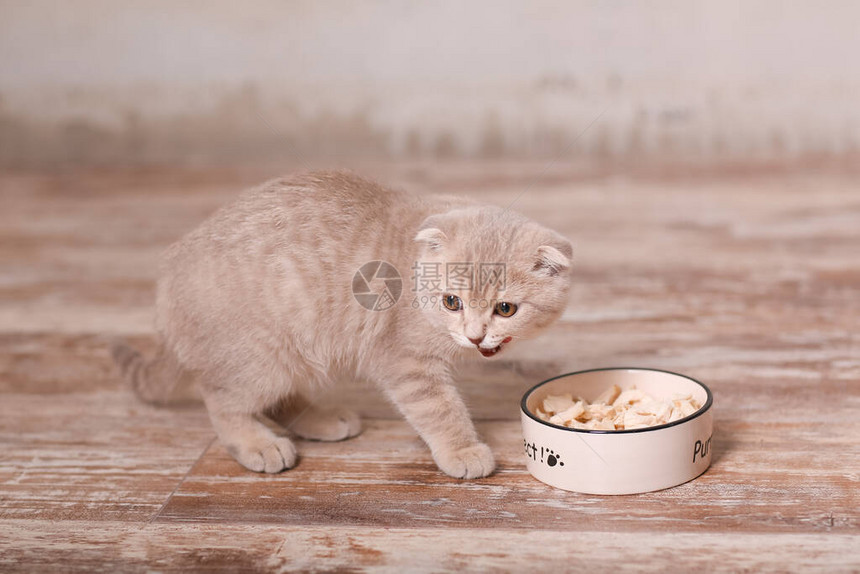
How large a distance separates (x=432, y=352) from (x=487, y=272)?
0.24m

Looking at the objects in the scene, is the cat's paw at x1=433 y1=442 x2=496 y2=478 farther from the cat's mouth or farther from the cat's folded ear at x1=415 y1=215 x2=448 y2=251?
the cat's folded ear at x1=415 y1=215 x2=448 y2=251

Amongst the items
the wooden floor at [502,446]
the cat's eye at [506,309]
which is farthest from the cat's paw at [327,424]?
the cat's eye at [506,309]

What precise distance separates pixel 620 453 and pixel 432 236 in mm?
573

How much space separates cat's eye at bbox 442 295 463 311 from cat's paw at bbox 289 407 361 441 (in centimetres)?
45

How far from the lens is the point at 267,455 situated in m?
1.87

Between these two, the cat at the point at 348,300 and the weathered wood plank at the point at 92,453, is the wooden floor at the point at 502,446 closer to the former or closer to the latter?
the weathered wood plank at the point at 92,453

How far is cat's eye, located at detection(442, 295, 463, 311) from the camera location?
176 cm

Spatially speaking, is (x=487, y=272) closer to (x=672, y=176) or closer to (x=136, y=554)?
(x=136, y=554)

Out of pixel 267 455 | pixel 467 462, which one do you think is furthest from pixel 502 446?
pixel 267 455

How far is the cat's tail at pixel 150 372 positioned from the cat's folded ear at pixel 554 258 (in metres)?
0.92

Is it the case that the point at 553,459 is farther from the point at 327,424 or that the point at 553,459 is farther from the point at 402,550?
the point at 327,424

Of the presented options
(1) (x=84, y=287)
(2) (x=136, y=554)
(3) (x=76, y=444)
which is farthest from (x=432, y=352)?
(1) (x=84, y=287)

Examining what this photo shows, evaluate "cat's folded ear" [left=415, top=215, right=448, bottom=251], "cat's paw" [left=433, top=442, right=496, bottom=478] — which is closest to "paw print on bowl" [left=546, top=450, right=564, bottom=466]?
"cat's paw" [left=433, top=442, right=496, bottom=478]

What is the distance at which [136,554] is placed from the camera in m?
1.56
